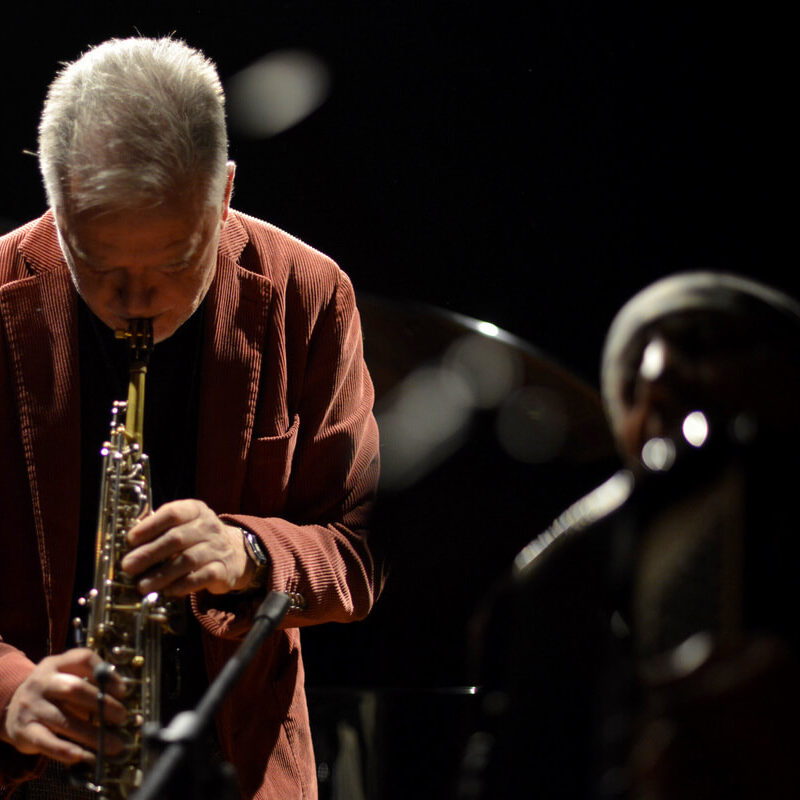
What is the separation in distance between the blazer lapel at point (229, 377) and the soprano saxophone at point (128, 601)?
4.4 inches

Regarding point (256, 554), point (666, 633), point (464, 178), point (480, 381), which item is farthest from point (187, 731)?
point (464, 178)

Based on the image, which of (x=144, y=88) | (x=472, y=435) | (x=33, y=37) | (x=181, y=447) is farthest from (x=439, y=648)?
(x=33, y=37)

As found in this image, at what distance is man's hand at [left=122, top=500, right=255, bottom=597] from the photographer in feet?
4.83

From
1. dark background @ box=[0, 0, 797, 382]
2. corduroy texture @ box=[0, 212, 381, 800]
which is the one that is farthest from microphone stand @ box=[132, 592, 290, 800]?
dark background @ box=[0, 0, 797, 382]

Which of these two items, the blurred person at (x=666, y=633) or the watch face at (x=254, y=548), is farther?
the watch face at (x=254, y=548)

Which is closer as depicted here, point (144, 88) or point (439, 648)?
point (144, 88)

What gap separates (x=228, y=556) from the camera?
1.53 meters

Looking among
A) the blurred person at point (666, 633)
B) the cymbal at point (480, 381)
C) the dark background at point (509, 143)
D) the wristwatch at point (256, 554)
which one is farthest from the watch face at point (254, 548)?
the dark background at point (509, 143)

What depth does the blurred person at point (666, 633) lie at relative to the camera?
2.86 feet

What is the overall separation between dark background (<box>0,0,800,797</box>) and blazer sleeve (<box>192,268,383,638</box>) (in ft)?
1.54

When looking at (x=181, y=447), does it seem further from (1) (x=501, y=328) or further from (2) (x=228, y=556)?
(1) (x=501, y=328)

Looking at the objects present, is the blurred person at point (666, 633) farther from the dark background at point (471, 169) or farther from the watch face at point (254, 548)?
the dark background at point (471, 169)

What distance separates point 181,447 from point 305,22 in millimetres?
1202

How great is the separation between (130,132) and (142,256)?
0.56 feet
